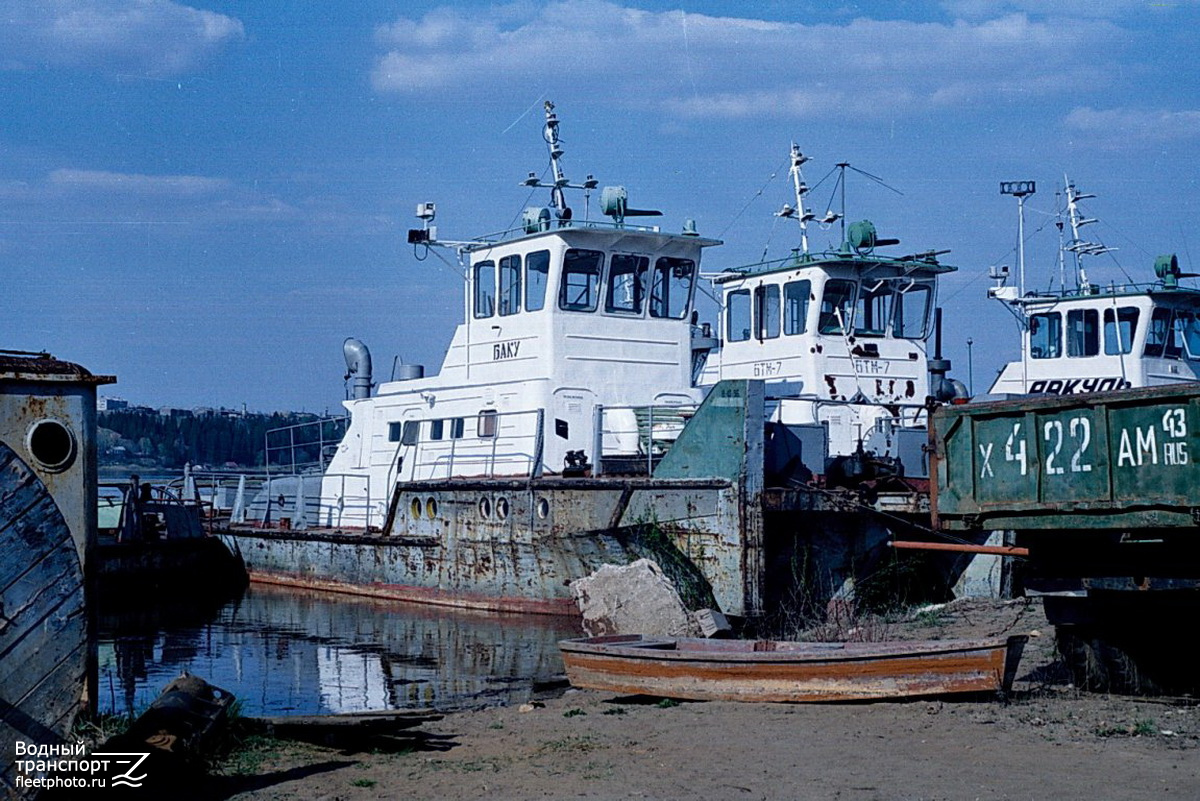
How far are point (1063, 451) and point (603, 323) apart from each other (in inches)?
403

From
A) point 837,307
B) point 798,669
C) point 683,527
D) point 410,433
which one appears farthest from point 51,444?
point 837,307

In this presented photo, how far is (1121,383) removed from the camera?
22828 millimetres

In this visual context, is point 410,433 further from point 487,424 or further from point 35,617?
point 35,617

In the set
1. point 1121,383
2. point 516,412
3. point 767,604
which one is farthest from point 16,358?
point 1121,383

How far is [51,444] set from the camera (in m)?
6.83

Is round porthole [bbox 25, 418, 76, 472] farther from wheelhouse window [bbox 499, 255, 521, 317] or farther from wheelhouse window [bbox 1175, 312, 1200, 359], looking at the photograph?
wheelhouse window [bbox 1175, 312, 1200, 359]

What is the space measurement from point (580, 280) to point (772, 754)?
11.4 m

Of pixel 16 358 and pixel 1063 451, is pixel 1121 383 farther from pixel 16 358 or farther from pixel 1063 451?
pixel 16 358

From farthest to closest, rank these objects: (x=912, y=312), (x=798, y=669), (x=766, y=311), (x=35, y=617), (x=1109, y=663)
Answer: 1. (x=766, y=311)
2. (x=912, y=312)
3. (x=798, y=669)
4. (x=1109, y=663)
5. (x=35, y=617)

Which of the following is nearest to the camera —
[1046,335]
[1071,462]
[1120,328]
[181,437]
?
[1071,462]

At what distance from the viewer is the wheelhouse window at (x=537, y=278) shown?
61.3 ft

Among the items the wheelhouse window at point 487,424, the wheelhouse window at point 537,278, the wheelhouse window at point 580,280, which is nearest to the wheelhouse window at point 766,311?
the wheelhouse window at point 580,280

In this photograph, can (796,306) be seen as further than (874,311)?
Yes

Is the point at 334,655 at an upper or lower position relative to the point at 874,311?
lower
